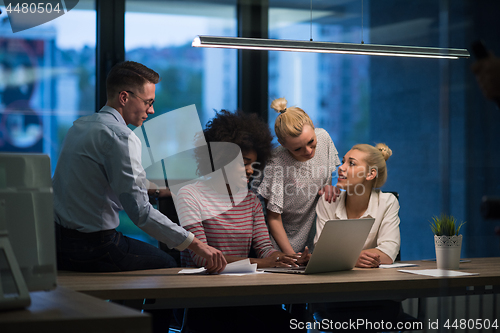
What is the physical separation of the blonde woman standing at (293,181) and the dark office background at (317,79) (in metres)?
1.09

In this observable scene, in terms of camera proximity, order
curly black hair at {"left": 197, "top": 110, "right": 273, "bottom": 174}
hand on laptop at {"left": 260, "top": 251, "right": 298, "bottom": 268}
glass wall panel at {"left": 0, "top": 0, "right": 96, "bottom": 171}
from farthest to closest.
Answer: glass wall panel at {"left": 0, "top": 0, "right": 96, "bottom": 171}, curly black hair at {"left": 197, "top": 110, "right": 273, "bottom": 174}, hand on laptop at {"left": 260, "top": 251, "right": 298, "bottom": 268}

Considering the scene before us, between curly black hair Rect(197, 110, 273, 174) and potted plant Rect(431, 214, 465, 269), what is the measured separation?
88 cm

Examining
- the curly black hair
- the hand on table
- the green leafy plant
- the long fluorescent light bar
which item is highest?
the long fluorescent light bar

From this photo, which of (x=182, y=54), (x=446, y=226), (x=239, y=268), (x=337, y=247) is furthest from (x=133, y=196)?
(x=182, y=54)

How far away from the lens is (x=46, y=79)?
3150 millimetres

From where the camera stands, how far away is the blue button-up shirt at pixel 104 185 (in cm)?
178

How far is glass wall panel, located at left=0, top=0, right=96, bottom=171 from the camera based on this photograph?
3.07 metres

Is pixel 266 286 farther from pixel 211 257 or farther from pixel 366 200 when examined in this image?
pixel 366 200

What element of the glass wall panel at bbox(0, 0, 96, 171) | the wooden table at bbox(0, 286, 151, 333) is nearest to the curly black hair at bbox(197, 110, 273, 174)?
the glass wall panel at bbox(0, 0, 96, 171)

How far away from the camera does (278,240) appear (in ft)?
7.80

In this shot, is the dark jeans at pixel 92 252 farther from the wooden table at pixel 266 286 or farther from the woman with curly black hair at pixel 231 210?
the woman with curly black hair at pixel 231 210

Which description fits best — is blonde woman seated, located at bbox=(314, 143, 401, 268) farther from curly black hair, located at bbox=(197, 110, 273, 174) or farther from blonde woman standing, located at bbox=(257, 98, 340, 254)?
curly black hair, located at bbox=(197, 110, 273, 174)

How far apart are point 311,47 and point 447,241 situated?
1166mm

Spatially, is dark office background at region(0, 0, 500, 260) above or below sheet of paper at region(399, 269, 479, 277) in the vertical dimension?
above
